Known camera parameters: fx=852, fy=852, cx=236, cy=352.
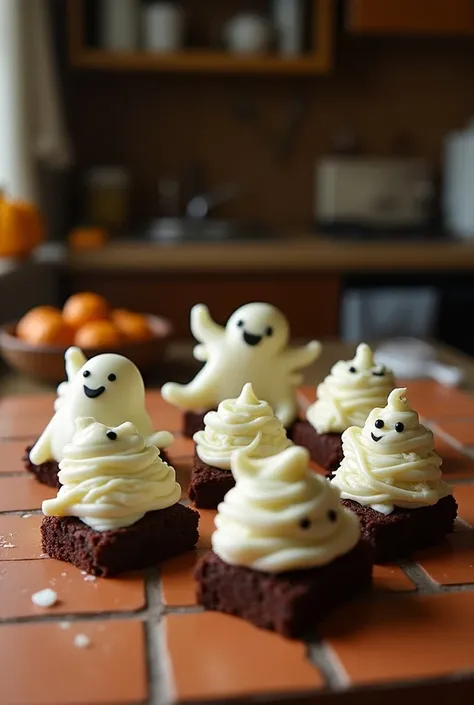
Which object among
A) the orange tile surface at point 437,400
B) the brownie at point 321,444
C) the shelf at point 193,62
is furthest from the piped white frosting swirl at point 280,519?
the shelf at point 193,62

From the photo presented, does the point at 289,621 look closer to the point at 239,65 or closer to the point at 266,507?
the point at 266,507

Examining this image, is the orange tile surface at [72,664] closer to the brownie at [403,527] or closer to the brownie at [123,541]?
the brownie at [123,541]

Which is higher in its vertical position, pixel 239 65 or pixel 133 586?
pixel 239 65

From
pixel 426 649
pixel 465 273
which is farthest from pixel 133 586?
pixel 465 273

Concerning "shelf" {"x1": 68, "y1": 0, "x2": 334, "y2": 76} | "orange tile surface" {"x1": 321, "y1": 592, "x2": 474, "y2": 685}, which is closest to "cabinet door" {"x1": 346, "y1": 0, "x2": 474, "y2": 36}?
"shelf" {"x1": 68, "y1": 0, "x2": 334, "y2": 76}

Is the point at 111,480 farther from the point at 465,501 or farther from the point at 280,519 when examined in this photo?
the point at 465,501

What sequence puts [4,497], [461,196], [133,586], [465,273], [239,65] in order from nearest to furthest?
[133,586] < [4,497] < [465,273] < [239,65] < [461,196]
